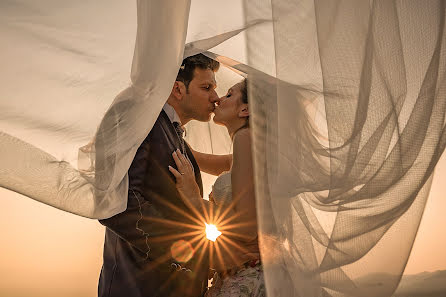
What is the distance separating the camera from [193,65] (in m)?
2.10

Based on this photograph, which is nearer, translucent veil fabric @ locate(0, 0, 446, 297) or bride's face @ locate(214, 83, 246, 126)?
translucent veil fabric @ locate(0, 0, 446, 297)

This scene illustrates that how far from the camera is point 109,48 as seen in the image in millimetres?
1243

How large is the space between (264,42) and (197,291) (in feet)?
2.89

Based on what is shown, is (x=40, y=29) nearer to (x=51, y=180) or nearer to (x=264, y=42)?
(x=51, y=180)

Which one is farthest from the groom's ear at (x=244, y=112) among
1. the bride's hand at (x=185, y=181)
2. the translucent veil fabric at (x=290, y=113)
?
the translucent veil fabric at (x=290, y=113)

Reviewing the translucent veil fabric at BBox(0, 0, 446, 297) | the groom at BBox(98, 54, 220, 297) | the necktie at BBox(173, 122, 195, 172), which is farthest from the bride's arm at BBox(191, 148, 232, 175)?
the translucent veil fabric at BBox(0, 0, 446, 297)

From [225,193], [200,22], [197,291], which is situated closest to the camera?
[200,22]

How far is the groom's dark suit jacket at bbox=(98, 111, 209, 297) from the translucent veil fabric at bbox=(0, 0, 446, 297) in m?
0.27

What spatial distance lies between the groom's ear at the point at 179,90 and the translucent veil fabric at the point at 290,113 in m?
0.88

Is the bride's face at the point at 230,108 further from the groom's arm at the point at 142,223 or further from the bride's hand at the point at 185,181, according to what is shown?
the groom's arm at the point at 142,223

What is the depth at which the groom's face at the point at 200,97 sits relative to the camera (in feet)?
6.87

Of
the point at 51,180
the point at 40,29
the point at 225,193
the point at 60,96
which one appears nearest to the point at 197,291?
the point at 225,193

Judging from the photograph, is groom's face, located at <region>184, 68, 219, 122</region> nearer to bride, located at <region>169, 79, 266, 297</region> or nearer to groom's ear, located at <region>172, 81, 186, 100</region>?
groom's ear, located at <region>172, 81, 186, 100</region>

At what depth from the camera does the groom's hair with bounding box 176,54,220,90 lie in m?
2.07
